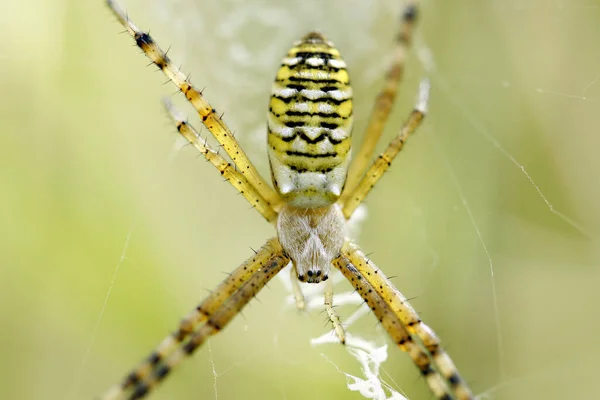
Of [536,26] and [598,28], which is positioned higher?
[536,26]

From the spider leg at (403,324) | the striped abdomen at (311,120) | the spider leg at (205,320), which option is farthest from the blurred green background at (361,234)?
the striped abdomen at (311,120)

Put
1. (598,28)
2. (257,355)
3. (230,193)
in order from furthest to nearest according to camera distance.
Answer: (230,193) < (257,355) < (598,28)

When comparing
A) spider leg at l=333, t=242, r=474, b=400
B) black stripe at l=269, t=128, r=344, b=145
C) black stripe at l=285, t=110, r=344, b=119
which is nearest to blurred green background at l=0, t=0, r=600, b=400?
spider leg at l=333, t=242, r=474, b=400

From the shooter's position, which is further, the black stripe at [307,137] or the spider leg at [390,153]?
the spider leg at [390,153]

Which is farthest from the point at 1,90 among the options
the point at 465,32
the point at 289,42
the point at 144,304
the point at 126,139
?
the point at 465,32

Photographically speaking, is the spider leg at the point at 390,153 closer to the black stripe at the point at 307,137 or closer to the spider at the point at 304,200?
the spider at the point at 304,200

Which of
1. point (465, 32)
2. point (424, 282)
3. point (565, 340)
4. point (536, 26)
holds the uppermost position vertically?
point (465, 32)

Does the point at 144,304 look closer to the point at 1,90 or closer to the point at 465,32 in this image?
the point at 1,90
